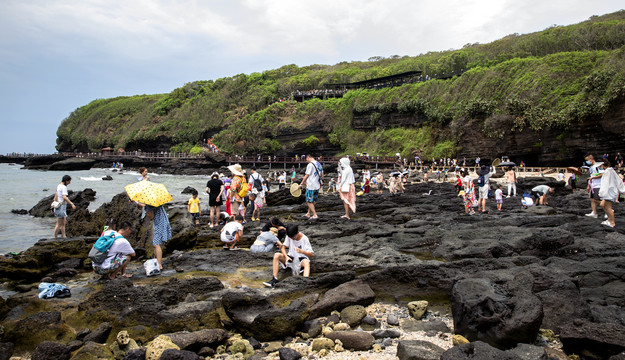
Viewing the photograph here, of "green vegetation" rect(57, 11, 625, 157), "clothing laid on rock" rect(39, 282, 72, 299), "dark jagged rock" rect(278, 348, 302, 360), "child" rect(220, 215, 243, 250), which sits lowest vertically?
"dark jagged rock" rect(278, 348, 302, 360)

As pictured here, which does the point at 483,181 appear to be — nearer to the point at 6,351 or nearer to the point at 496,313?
the point at 496,313

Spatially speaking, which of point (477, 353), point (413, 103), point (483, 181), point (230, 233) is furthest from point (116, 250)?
point (413, 103)

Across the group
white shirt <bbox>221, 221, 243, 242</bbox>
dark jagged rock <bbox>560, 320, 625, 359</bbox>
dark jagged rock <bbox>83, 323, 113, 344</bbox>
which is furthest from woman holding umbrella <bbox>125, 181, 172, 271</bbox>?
dark jagged rock <bbox>560, 320, 625, 359</bbox>

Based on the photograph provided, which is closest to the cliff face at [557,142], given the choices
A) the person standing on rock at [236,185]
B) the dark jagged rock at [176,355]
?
the person standing on rock at [236,185]

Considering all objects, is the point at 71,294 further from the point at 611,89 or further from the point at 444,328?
the point at 611,89

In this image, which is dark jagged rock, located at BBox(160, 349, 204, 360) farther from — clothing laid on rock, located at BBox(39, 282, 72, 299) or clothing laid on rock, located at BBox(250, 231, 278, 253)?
clothing laid on rock, located at BBox(250, 231, 278, 253)

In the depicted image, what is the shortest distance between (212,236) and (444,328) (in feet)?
21.3

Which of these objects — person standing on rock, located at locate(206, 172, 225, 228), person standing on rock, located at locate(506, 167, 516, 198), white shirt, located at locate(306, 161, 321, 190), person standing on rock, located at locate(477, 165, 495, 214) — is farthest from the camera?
person standing on rock, located at locate(506, 167, 516, 198)

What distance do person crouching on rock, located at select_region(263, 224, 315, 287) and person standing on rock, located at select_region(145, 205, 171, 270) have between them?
214 cm

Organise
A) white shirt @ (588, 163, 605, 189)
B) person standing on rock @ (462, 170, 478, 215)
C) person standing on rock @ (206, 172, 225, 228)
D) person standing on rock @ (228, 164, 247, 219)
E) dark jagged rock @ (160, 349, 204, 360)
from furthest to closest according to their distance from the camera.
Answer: person standing on rock @ (462, 170, 478, 215), person standing on rock @ (206, 172, 225, 228), person standing on rock @ (228, 164, 247, 219), white shirt @ (588, 163, 605, 189), dark jagged rock @ (160, 349, 204, 360)

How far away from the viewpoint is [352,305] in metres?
4.95

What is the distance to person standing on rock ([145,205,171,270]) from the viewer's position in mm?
6785

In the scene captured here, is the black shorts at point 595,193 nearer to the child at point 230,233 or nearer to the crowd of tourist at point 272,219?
the crowd of tourist at point 272,219

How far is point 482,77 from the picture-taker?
42.7 m
